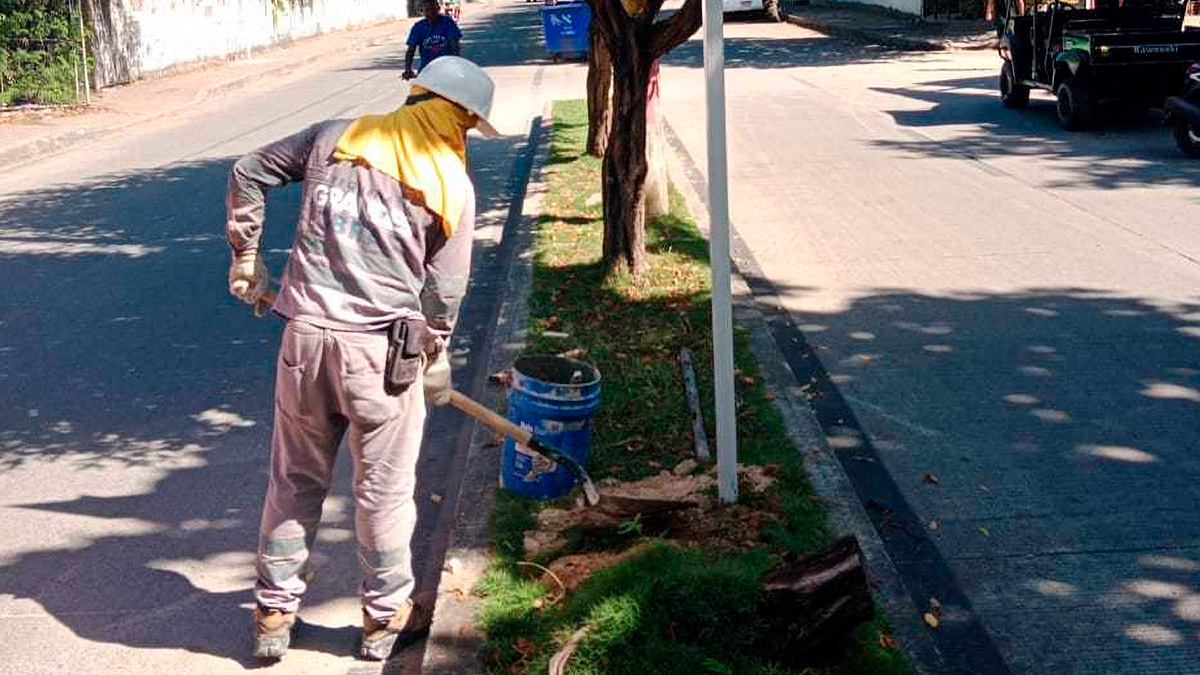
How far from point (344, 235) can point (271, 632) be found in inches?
52.9

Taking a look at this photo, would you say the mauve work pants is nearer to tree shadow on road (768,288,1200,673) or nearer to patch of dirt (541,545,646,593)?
patch of dirt (541,545,646,593)

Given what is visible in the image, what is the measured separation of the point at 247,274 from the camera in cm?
459

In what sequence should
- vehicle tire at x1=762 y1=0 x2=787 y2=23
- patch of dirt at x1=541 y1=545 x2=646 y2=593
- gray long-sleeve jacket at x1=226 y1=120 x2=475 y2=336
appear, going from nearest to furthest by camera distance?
1. gray long-sleeve jacket at x1=226 y1=120 x2=475 y2=336
2. patch of dirt at x1=541 y1=545 x2=646 y2=593
3. vehicle tire at x1=762 y1=0 x2=787 y2=23

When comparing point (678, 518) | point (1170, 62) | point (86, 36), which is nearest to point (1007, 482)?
point (678, 518)

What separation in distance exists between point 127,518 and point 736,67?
22721 millimetres

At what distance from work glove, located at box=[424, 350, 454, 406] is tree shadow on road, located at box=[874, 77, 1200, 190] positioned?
9.64 meters

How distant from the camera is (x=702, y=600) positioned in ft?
13.9

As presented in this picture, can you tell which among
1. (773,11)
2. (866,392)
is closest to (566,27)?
(773,11)

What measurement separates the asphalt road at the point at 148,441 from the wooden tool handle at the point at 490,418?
610 mm

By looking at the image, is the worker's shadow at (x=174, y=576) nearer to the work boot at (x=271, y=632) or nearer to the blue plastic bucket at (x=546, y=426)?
the work boot at (x=271, y=632)

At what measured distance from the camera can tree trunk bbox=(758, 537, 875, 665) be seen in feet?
13.4

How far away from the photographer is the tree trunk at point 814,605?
13.4 feet

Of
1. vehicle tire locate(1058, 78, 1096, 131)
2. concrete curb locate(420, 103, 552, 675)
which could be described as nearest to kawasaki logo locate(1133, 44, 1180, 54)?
vehicle tire locate(1058, 78, 1096, 131)

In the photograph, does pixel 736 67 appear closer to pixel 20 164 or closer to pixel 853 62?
pixel 853 62
